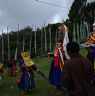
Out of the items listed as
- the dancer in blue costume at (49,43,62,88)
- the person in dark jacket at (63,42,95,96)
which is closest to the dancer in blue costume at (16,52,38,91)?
the dancer in blue costume at (49,43,62,88)

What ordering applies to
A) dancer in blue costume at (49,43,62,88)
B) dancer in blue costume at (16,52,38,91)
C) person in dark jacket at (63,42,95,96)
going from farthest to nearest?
dancer in blue costume at (16,52,38,91) < dancer in blue costume at (49,43,62,88) < person in dark jacket at (63,42,95,96)

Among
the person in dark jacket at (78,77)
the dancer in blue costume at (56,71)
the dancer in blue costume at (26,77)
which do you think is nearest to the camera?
the person in dark jacket at (78,77)

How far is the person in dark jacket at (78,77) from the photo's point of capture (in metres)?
7.31

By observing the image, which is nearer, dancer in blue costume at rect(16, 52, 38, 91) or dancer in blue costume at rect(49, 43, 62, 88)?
dancer in blue costume at rect(49, 43, 62, 88)

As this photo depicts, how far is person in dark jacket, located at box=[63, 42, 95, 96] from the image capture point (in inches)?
288

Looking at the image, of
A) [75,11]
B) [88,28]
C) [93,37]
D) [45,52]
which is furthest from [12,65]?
[75,11]

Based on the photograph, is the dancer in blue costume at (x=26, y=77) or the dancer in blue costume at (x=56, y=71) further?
the dancer in blue costume at (x=26, y=77)

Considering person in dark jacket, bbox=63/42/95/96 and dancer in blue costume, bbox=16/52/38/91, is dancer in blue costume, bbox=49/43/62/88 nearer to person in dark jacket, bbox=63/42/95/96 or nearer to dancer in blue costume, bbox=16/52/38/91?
dancer in blue costume, bbox=16/52/38/91

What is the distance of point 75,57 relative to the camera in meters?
7.48

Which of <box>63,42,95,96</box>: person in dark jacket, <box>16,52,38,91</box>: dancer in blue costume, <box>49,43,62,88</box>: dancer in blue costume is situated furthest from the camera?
<box>16,52,38,91</box>: dancer in blue costume

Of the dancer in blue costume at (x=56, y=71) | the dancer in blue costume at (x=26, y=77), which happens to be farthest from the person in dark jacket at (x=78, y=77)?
the dancer in blue costume at (x=26, y=77)

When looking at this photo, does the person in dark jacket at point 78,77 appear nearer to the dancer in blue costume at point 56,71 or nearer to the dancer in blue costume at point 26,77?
the dancer in blue costume at point 56,71

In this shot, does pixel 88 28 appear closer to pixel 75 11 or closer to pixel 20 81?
pixel 75 11

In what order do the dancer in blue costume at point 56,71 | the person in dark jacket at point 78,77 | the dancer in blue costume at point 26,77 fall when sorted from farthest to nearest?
1. the dancer in blue costume at point 26,77
2. the dancer in blue costume at point 56,71
3. the person in dark jacket at point 78,77
